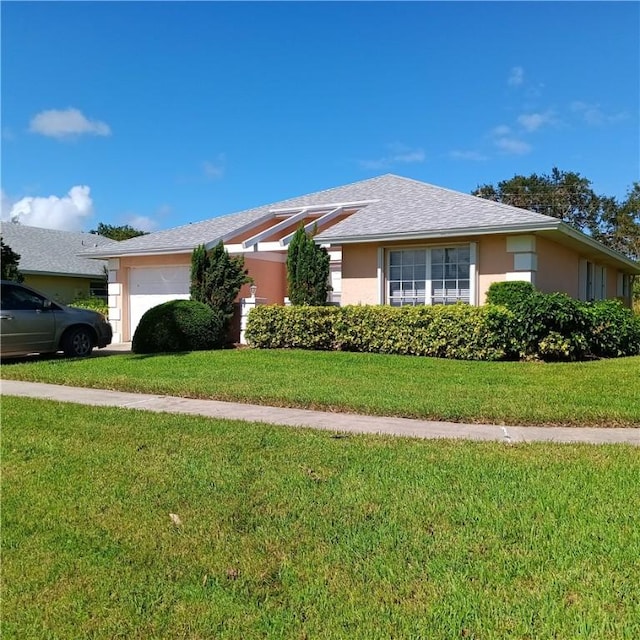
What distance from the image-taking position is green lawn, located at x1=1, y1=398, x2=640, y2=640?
2.74 meters

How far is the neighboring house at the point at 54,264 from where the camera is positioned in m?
26.1

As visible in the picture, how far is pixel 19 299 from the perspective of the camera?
12.5 metres

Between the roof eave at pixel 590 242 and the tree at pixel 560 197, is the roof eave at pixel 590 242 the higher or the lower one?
the lower one

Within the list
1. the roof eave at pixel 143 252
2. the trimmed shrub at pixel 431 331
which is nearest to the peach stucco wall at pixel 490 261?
the trimmed shrub at pixel 431 331

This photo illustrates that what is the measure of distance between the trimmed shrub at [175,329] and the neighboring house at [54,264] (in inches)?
515

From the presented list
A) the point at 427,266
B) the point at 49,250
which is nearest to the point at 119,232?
the point at 49,250

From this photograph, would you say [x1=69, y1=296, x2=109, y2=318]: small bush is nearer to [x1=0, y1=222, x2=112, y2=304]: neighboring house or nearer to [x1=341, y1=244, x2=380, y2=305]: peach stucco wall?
[x1=0, y1=222, x2=112, y2=304]: neighboring house

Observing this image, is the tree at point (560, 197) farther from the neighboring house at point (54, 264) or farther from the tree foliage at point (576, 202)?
the neighboring house at point (54, 264)

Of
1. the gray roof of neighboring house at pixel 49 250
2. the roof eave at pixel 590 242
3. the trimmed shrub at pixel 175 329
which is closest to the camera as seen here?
the roof eave at pixel 590 242

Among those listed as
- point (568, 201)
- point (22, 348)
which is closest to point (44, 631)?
point (22, 348)

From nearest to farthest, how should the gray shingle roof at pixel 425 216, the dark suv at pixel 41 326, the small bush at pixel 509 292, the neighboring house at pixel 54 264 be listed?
the dark suv at pixel 41 326, the small bush at pixel 509 292, the gray shingle roof at pixel 425 216, the neighboring house at pixel 54 264

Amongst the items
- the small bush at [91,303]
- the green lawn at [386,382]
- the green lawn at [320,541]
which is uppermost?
the small bush at [91,303]

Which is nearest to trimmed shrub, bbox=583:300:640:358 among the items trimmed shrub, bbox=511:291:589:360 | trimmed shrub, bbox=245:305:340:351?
trimmed shrub, bbox=511:291:589:360

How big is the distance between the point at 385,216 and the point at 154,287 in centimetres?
798
